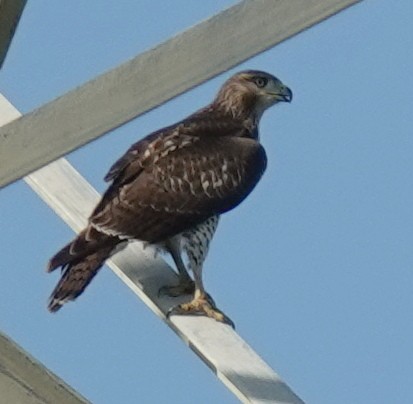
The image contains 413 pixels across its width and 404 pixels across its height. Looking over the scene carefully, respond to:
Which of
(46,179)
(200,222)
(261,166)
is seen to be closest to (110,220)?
(200,222)

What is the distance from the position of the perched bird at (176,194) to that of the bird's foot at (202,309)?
0.32 meters

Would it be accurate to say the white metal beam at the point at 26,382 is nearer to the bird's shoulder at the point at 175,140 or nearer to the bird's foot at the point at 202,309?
the bird's foot at the point at 202,309

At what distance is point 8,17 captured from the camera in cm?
355

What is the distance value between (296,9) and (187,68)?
0.26 m

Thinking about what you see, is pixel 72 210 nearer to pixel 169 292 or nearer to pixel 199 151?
pixel 169 292

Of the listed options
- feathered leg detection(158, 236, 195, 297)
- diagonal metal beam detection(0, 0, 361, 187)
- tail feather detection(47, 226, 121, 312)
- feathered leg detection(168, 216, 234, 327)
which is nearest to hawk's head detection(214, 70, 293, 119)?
feathered leg detection(168, 216, 234, 327)

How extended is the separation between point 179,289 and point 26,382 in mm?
2379

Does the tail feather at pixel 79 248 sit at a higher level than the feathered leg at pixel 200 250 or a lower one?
lower

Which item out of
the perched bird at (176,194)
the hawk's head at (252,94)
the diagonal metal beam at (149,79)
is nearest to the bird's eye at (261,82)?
the hawk's head at (252,94)

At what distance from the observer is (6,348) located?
3482mm

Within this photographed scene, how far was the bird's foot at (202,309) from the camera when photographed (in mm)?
4797

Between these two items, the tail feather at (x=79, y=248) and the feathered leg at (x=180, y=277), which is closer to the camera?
the feathered leg at (x=180, y=277)

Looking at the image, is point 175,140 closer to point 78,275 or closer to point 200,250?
point 200,250

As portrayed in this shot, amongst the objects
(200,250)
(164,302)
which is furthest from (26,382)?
(200,250)
